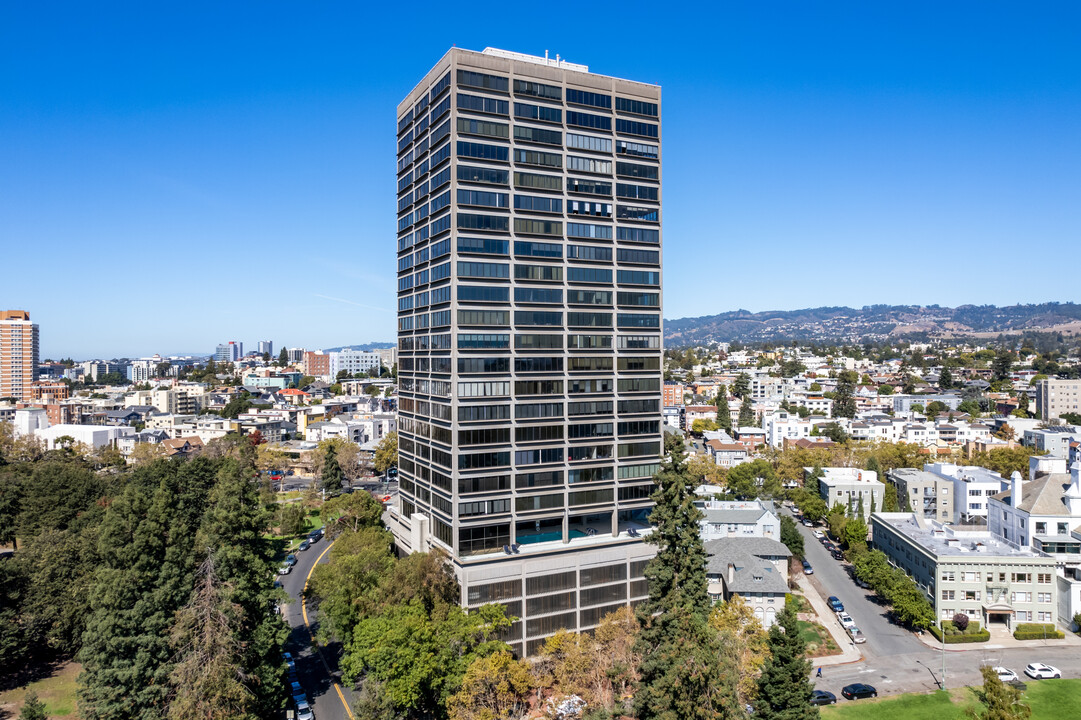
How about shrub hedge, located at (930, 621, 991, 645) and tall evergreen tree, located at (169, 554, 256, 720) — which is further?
shrub hedge, located at (930, 621, 991, 645)

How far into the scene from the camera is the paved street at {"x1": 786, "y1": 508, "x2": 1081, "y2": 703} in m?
51.3

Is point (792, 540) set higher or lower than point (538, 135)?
lower

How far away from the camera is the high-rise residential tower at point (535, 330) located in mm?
52906

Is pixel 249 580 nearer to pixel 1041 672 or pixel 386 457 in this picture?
pixel 1041 672

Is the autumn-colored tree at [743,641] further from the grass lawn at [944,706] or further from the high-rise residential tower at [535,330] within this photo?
the high-rise residential tower at [535,330]

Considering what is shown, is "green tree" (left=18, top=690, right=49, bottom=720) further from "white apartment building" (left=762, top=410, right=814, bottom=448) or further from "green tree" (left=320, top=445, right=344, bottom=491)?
"white apartment building" (left=762, top=410, right=814, bottom=448)

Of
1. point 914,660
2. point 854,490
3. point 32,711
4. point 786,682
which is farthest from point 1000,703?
point 854,490

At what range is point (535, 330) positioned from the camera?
55.3 m

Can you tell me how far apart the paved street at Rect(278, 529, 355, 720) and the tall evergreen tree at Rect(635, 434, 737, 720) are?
21.9m

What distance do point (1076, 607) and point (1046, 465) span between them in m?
22.8

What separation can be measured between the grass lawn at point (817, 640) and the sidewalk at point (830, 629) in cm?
48

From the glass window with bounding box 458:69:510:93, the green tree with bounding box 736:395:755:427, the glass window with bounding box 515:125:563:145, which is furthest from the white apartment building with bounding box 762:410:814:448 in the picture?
the glass window with bounding box 458:69:510:93

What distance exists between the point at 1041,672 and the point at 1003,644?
6.86 meters

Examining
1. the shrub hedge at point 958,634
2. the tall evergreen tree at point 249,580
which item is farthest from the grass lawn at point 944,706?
the tall evergreen tree at point 249,580
